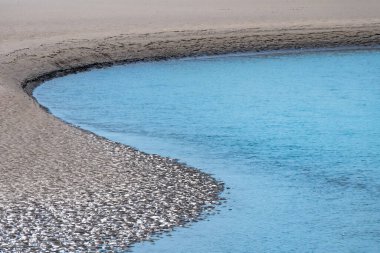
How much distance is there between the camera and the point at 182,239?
28.3 ft

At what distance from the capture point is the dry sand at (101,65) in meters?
8.92

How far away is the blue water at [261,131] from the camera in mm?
8984

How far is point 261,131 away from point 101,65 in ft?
27.8

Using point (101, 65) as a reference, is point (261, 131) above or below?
below

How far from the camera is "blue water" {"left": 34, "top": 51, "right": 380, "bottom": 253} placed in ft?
29.5

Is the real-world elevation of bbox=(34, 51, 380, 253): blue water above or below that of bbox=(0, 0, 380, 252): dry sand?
below

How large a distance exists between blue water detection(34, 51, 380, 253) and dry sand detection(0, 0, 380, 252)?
51 centimetres

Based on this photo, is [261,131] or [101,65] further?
[101,65]

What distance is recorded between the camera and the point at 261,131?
13.7 metres

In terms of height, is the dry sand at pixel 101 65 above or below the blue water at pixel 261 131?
above

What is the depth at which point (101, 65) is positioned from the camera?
21531mm

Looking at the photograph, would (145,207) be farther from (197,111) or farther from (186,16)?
(186,16)

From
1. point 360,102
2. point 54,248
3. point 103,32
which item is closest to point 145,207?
point 54,248

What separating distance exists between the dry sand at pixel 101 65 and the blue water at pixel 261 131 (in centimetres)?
51
